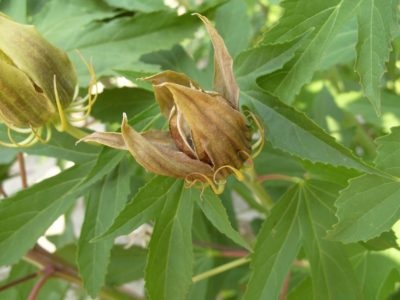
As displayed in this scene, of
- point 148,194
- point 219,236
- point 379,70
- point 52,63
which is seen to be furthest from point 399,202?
point 219,236

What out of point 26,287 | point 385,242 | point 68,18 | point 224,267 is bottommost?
point 26,287

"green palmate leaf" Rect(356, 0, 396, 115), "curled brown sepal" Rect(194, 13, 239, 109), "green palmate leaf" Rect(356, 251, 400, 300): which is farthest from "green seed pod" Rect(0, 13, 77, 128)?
"green palmate leaf" Rect(356, 251, 400, 300)

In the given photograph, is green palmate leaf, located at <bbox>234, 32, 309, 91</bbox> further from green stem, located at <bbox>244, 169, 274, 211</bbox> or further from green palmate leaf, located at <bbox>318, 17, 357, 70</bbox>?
green palmate leaf, located at <bbox>318, 17, 357, 70</bbox>

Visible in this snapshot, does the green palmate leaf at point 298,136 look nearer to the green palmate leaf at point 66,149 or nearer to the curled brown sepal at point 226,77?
the curled brown sepal at point 226,77

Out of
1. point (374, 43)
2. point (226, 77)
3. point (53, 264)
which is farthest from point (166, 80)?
point (53, 264)

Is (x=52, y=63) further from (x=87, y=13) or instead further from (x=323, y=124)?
(x=323, y=124)

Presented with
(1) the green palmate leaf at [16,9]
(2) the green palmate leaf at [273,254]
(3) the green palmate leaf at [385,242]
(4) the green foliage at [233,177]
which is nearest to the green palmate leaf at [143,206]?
(4) the green foliage at [233,177]

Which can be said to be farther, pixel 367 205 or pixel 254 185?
pixel 254 185

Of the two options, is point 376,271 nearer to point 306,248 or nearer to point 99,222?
point 306,248
